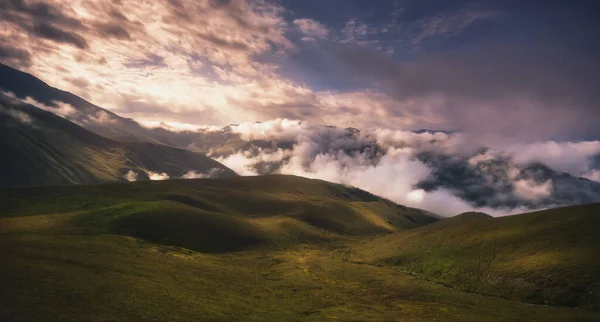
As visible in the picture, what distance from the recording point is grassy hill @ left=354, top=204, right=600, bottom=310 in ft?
234

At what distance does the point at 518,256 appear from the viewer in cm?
8875

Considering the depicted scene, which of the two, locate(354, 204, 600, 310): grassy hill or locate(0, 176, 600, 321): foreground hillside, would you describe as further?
locate(354, 204, 600, 310): grassy hill

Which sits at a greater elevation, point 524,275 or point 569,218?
point 569,218

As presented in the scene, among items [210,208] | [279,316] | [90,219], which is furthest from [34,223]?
[279,316]

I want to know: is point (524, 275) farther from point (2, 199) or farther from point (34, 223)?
point (2, 199)

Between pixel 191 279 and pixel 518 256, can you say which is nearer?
pixel 191 279

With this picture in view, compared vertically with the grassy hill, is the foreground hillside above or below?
below

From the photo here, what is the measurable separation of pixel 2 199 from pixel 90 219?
242 feet

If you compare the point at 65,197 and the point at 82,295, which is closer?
the point at 82,295

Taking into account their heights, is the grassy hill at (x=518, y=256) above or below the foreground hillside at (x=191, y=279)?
above

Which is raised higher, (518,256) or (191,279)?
(518,256)

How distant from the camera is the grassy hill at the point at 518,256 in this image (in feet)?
234

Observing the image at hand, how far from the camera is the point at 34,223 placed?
4326 inches

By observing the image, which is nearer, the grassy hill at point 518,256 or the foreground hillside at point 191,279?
the foreground hillside at point 191,279
